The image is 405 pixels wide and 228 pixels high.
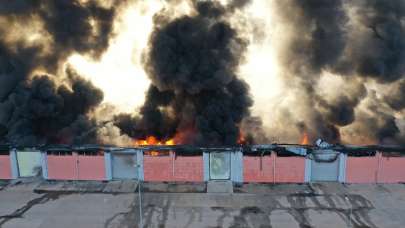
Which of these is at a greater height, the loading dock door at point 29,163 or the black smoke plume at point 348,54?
the black smoke plume at point 348,54

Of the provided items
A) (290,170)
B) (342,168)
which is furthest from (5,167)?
(342,168)

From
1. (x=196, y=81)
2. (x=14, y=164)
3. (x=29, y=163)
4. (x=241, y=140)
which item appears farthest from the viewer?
(x=241, y=140)

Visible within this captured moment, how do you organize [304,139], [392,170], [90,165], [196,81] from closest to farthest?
[392,170]
[90,165]
[196,81]
[304,139]

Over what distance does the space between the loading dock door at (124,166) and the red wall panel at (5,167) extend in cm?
631

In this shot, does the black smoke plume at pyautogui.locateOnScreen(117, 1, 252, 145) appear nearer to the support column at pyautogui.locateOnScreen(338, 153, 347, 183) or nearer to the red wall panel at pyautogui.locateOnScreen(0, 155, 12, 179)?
the support column at pyautogui.locateOnScreen(338, 153, 347, 183)

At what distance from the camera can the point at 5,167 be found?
21.3 m

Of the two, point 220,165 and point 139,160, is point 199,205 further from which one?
point 139,160

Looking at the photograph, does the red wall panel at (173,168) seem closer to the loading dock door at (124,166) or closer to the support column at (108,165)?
the loading dock door at (124,166)

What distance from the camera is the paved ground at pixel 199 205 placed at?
648 inches

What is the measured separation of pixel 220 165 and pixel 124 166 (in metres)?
5.57

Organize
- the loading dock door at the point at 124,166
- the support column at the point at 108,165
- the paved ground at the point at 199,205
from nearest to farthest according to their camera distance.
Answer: the paved ground at the point at 199,205 < the support column at the point at 108,165 < the loading dock door at the point at 124,166

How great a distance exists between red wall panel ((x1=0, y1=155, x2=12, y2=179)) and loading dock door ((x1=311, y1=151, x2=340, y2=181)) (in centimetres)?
1772

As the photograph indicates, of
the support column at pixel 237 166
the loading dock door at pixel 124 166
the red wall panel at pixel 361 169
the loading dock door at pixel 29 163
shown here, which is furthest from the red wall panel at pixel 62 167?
the red wall panel at pixel 361 169

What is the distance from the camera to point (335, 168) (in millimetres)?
20312
